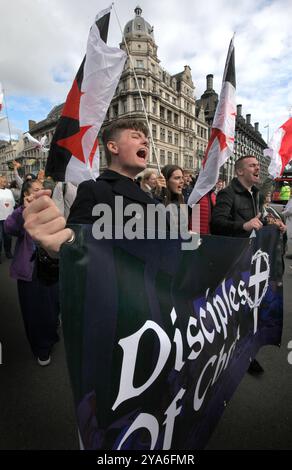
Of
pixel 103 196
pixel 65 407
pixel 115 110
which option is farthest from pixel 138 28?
pixel 65 407

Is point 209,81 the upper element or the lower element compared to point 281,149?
upper

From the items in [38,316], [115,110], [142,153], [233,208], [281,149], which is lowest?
[38,316]

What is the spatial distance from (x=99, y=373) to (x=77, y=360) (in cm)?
9

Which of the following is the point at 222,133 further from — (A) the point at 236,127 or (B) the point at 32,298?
(A) the point at 236,127

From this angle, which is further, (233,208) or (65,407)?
(233,208)

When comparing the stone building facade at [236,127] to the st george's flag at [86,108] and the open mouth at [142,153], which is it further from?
the open mouth at [142,153]

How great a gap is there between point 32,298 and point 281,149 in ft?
19.3

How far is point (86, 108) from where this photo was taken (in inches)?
113

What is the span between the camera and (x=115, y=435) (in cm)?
89

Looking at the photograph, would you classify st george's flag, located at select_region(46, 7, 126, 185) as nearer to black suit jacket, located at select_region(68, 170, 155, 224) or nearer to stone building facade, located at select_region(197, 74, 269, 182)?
black suit jacket, located at select_region(68, 170, 155, 224)

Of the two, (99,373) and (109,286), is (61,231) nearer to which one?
(109,286)

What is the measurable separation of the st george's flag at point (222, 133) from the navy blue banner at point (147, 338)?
2041 millimetres

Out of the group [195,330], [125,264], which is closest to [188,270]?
[195,330]
